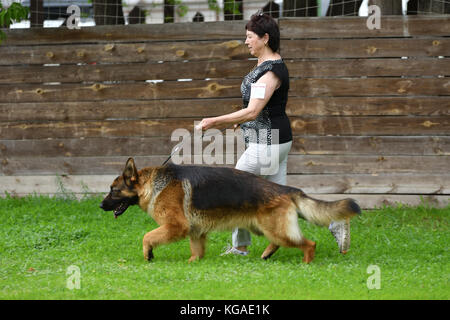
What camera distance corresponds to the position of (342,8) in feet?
29.5

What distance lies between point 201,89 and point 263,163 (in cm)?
272

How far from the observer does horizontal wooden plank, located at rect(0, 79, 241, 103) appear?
7984mm

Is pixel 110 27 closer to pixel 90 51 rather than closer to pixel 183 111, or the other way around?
A: pixel 90 51

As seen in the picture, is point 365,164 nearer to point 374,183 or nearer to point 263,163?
point 374,183

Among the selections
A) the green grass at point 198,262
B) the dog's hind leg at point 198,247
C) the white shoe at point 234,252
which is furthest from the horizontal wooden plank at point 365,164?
the dog's hind leg at point 198,247

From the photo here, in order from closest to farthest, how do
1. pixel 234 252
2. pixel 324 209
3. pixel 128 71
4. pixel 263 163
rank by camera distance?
1. pixel 324 209
2. pixel 263 163
3. pixel 234 252
4. pixel 128 71

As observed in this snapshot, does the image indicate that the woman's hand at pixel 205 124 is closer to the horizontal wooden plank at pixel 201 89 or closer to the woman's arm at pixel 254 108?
the woman's arm at pixel 254 108

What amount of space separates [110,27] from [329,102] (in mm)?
3133

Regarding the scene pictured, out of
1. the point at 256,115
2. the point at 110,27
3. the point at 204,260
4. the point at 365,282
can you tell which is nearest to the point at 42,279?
the point at 204,260

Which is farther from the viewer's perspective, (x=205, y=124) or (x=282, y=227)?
(x=282, y=227)

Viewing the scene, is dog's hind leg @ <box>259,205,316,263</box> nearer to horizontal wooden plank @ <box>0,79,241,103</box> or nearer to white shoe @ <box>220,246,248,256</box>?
white shoe @ <box>220,246,248,256</box>

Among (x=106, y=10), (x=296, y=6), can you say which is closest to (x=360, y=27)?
(x=296, y=6)

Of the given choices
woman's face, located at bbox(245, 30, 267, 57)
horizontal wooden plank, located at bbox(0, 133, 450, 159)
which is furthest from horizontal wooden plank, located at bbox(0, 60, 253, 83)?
woman's face, located at bbox(245, 30, 267, 57)

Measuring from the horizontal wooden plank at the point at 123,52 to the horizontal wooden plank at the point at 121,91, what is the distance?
33cm
